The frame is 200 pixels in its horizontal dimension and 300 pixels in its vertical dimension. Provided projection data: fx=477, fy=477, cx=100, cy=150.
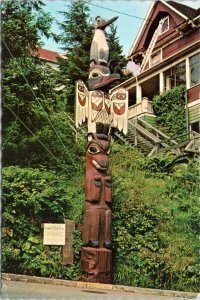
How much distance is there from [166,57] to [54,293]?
13.5 meters

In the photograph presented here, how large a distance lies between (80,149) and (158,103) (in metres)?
4.49

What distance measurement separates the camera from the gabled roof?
16984 mm

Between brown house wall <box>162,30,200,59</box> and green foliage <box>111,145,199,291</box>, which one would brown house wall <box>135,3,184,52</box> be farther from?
green foliage <box>111,145,199,291</box>

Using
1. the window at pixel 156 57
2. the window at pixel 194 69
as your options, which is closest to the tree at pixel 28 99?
the window at pixel 194 69

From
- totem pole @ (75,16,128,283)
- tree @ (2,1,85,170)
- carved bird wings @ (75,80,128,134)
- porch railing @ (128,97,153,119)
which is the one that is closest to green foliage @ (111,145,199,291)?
totem pole @ (75,16,128,283)

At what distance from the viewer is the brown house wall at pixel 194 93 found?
1467 centimetres

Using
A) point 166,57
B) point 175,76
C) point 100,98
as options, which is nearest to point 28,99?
point 100,98

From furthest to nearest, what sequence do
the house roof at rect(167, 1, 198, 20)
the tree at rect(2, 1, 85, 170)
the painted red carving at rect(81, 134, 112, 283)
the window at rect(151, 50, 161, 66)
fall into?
the window at rect(151, 50, 161, 66), the house roof at rect(167, 1, 198, 20), the tree at rect(2, 1, 85, 170), the painted red carving at rect(81, 134, 112, 283)

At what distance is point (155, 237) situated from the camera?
25.6ft

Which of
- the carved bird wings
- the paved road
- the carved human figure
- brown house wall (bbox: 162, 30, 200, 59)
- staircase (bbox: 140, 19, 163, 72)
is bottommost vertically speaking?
the paved road

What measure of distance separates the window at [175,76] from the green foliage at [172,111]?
727 mm

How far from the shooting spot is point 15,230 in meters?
7.54

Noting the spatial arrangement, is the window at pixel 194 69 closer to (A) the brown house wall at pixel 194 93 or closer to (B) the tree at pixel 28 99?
(A) the brown house wall at pixel 194 93

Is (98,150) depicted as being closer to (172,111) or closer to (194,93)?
(172,111)
